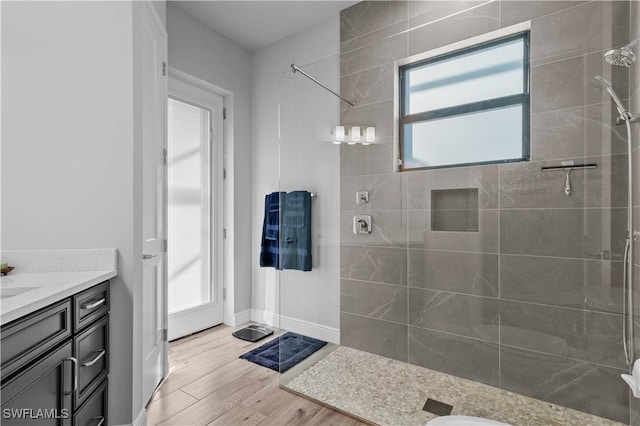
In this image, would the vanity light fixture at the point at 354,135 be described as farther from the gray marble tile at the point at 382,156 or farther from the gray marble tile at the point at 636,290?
the gray marble tile at the point at 636,290

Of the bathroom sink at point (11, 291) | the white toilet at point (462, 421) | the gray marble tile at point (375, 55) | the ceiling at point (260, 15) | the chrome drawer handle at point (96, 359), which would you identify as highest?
the ceiling at point (260, 15)

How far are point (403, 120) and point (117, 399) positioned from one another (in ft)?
7.16

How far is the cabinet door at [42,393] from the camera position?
915 mm

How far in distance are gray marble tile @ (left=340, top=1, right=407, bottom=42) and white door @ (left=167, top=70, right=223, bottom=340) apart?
1.39m

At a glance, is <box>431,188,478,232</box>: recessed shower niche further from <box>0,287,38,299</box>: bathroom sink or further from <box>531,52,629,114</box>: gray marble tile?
<box>0,287,38,299</box>: bathroom sink

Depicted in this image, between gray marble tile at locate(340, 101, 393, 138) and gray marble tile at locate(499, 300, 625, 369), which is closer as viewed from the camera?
gray marble tile at locate(499, 300, 625, 369)

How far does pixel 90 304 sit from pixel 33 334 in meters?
0.35

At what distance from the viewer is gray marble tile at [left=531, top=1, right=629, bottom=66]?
153cm

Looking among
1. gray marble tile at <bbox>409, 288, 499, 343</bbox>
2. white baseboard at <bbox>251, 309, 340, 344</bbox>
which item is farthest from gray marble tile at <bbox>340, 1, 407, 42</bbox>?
white baseboard at <bbox>251, 309, 340, 344</bbox>

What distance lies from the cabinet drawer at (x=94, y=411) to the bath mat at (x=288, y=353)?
0.98m

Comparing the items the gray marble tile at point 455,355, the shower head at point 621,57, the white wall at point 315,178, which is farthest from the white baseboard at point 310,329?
the shower head at point 621,57

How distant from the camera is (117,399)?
154cm

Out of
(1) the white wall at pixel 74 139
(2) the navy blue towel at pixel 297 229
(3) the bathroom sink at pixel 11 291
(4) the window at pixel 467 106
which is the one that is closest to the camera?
(3) the bathroom sink at pixel 11 291

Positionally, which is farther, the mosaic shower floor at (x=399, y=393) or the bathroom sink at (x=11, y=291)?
the mosaic shower floor at (x=399, y=393)
